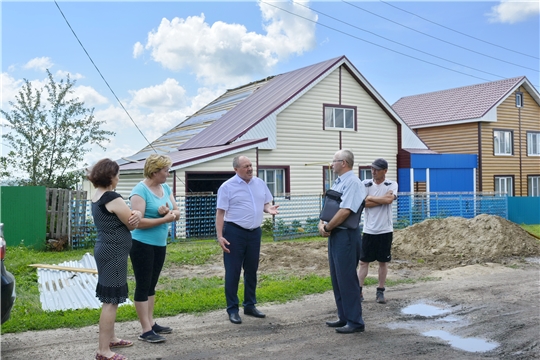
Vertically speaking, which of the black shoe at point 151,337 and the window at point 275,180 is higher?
the window at point 275,180

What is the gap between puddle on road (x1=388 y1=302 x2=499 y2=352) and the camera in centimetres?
552

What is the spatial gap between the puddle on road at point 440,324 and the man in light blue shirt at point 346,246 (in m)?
0.55

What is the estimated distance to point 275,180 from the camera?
2030 cm

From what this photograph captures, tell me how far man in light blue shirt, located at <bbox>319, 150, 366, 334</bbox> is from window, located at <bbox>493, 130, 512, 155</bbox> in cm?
2417

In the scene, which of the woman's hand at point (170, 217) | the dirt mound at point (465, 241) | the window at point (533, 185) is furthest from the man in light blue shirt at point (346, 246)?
the window at point (533, 185)

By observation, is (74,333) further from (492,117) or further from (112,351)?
(492,117)

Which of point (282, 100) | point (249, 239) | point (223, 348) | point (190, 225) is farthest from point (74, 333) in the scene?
point (282, 100)

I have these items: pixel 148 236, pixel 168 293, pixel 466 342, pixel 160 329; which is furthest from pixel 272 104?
pixel 466 342

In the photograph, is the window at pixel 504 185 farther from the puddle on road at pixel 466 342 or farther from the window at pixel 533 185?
the puddle on road at pixel 466 342

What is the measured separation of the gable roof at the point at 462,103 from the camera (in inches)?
1089

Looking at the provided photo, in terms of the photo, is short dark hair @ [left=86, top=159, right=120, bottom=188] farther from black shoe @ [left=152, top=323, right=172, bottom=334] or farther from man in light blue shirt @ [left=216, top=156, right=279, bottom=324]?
man in light blue shirt @ [left=216, top=156, right=279, bottom=324]

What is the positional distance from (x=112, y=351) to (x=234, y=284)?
1.80 meters

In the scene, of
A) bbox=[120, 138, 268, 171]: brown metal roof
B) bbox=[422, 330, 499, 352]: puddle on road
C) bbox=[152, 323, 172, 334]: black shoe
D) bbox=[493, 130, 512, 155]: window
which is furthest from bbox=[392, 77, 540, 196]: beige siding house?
bbox=[152, 323, 172, 334]: black shoe

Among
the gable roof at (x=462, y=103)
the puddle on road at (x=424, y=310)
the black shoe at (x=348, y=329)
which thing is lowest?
the puddle on road at (x=424, y=310)
